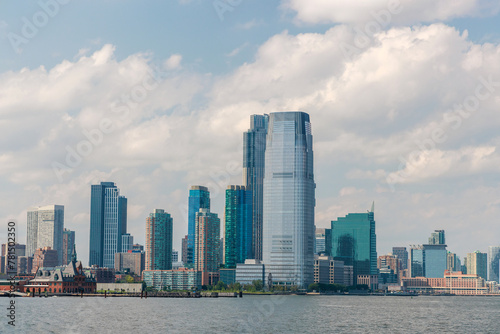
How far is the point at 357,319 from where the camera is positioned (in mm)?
165250

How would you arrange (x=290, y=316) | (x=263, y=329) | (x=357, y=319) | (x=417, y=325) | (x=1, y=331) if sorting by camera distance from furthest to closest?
1. (x=290, y=316)
2. (x=357, y=319)
3. (x=417, y=325)
4. (x=263, y=329)
5. (x=1, y=331)

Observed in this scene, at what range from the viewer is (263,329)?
133375 millimetres

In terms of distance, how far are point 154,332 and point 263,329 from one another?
792 inches

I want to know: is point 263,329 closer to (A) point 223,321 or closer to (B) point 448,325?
(A) point 223,321

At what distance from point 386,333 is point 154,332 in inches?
1559

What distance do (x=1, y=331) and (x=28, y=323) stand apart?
55.8 feet

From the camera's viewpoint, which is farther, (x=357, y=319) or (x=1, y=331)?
(x=357, y=319)

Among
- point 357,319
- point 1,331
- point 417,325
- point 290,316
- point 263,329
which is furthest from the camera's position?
point 290,316

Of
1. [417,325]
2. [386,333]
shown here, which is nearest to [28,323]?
[386,333]

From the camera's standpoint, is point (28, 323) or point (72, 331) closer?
point (72, 331)

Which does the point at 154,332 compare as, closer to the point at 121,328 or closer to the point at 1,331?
the point at 121,328

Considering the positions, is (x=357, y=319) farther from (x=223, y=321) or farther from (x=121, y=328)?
(x=121, y=328)

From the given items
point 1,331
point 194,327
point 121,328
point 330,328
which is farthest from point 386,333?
point 1,331

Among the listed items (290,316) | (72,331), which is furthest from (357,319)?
(72,331)
